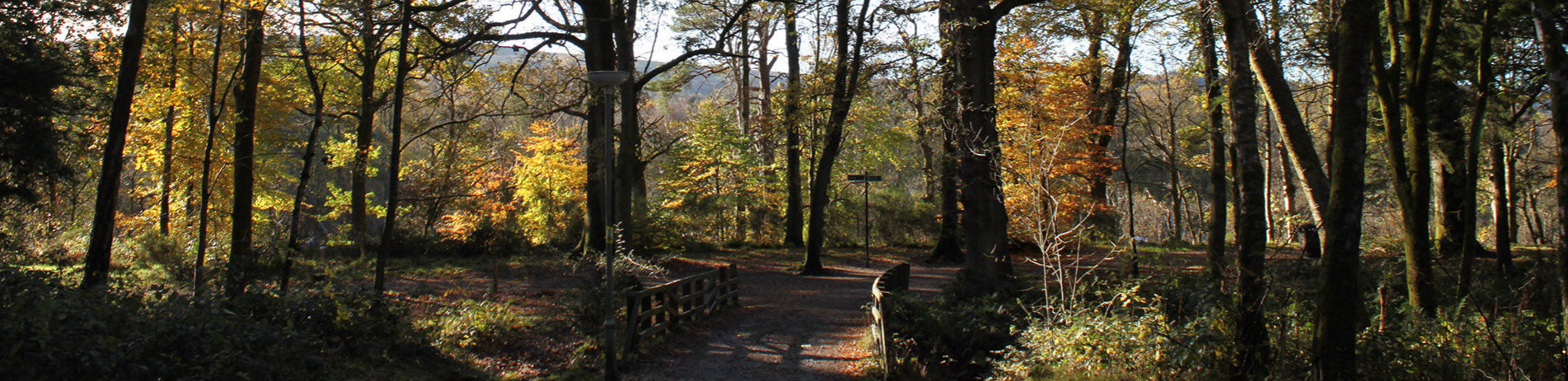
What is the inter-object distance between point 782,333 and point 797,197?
11.2m

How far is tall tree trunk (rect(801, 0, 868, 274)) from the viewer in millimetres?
19156

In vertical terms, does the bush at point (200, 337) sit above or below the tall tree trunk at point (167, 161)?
below

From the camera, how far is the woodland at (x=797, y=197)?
6.99 metres

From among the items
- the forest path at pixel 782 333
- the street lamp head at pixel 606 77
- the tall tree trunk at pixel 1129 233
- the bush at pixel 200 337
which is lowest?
the forest path at pixel 782 333

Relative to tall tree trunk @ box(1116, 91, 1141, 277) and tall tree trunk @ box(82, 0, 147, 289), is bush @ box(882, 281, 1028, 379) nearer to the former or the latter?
tall tree trunk @ box(1116, 91, 1141, 277)

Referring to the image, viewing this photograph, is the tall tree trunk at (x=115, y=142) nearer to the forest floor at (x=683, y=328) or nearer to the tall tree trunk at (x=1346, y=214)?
the forest floor at (x=683, y=328)

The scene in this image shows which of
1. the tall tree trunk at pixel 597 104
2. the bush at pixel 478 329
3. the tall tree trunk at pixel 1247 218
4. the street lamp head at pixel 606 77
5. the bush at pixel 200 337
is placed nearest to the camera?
the bush at pixel 200 337

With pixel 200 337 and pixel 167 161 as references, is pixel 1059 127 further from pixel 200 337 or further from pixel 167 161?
pixel 167 161

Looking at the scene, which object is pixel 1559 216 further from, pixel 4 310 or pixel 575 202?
pixel 575 202

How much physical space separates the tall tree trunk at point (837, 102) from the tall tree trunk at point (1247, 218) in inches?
444

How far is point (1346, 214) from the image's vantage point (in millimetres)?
6352

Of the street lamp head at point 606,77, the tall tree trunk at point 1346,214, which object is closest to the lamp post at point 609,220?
the street lamp head at point 606,77

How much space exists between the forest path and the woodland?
533mm

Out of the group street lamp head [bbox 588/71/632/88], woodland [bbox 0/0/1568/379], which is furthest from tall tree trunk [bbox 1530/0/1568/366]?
street lamp head [bbox 588/71/632/88]
